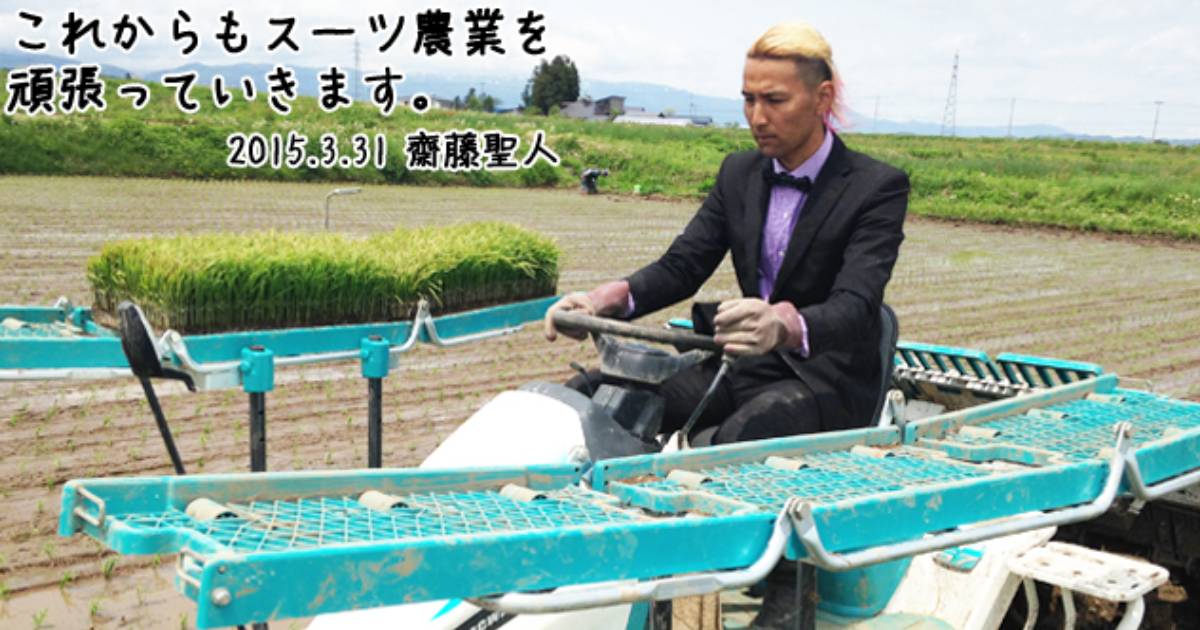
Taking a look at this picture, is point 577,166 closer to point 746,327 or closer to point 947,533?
point 746,327

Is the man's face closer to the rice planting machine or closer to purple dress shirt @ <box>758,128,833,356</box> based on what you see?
purple dress shirt @ <box>758,128,833,356</box>

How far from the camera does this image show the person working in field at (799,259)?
314cm

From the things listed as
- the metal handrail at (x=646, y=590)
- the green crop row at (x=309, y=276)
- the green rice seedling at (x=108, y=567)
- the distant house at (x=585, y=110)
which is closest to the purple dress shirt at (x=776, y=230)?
the metal handrail at (x=646, y=590)

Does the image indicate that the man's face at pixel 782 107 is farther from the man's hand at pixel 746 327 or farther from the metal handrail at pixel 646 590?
the metal handrail at pixel 646 590

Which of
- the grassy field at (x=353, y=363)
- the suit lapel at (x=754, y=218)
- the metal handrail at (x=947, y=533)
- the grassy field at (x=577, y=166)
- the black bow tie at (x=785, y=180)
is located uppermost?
the black bow tie at (x=785, y=180)

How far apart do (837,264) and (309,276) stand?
8.36 feet

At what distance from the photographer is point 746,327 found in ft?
8.99

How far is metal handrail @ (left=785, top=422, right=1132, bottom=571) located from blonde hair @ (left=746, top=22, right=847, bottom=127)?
117 cm

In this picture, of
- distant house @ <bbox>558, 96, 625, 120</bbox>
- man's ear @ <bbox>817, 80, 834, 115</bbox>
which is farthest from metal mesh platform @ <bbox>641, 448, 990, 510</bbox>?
distant house @ <bbox>558, 96, 625, 120</bbox>

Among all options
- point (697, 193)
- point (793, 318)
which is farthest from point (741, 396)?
point (697, 193)

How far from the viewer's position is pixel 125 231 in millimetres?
16672

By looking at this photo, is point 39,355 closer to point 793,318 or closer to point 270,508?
point 270,508

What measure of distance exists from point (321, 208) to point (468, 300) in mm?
17361

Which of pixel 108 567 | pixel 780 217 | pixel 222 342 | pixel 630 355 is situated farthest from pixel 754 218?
pixel 108 567
